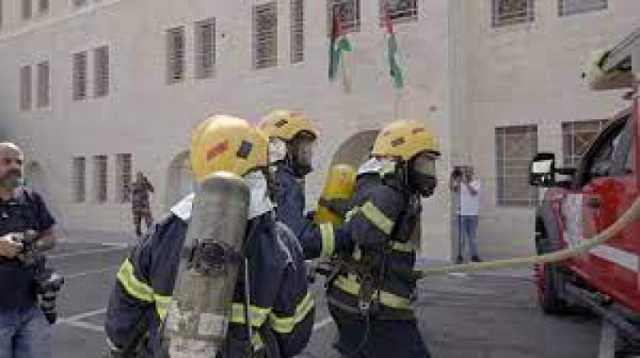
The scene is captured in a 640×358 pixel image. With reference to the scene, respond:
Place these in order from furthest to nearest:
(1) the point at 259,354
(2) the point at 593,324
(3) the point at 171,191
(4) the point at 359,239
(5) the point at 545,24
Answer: (3) the point at 171,191 < (5) the point at 545,24 < (2) the point at 593,324 < (4) the point at 359,239 < (1) the point at 259,354

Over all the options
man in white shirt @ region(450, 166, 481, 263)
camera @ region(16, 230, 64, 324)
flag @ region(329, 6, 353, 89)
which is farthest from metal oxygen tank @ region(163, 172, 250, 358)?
flag @ region(329, 6, 353, 89)

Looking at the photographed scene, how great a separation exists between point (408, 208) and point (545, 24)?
37.7 ft

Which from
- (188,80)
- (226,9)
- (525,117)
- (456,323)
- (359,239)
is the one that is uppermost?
(226,9)

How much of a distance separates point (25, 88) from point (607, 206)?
2738cm

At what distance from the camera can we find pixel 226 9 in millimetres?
20594

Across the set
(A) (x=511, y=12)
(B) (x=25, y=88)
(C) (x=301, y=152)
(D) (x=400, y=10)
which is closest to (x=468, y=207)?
(A) (x=511, y=12)

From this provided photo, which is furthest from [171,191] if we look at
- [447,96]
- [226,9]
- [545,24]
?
[545,24]

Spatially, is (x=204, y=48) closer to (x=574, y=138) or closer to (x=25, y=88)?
(x=574, y=138)

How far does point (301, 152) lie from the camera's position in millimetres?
4855

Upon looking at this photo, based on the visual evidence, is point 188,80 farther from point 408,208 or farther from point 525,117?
point 408,208

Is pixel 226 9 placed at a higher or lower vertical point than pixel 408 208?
higher

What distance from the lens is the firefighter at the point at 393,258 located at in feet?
14.8

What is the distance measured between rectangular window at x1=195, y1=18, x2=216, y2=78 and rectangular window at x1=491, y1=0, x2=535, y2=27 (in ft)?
26.7

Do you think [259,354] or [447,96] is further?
[447,96]
